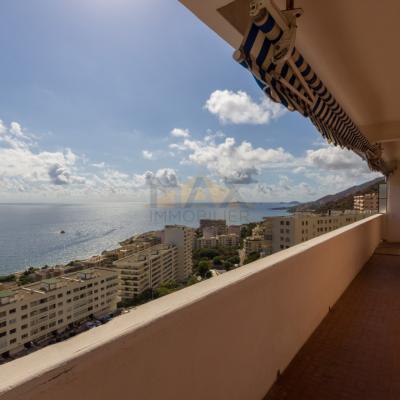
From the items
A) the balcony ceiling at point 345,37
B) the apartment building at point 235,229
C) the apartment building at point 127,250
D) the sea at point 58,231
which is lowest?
the apartment building at point 235,229

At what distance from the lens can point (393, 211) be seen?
8766 mm

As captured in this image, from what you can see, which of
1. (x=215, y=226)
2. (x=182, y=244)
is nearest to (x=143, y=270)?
(x=182, y=244)

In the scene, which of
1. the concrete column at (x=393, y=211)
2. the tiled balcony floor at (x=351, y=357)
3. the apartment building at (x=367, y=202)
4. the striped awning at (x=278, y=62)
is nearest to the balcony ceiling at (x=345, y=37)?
the striped awning at (x=278, y=62)

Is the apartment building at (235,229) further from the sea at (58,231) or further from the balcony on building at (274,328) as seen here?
the sea at (58,231)

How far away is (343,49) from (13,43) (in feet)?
9.27

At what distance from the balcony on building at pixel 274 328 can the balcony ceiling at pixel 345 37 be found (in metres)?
0.01

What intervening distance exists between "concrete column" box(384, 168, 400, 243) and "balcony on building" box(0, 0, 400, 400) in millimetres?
5702

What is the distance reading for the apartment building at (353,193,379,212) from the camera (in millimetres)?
7871

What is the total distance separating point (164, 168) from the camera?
479 centimetres

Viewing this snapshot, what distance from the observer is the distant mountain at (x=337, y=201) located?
179 inches

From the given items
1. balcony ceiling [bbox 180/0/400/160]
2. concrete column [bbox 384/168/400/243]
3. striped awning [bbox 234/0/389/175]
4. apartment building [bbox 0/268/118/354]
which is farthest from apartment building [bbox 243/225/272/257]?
concrete column [bbox 384/168/400/243]

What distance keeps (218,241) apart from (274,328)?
41.6 inches

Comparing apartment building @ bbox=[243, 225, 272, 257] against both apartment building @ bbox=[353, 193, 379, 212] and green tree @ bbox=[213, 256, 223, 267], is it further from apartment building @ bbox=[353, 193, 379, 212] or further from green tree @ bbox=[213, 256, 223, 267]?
apartment building @ bbox=[353, 193, 379, 212]

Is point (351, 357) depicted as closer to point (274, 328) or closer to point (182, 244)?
point (274, 328)
